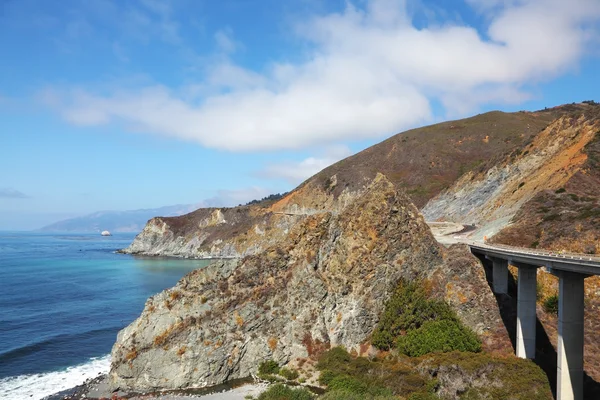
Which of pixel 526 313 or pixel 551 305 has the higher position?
pixel 526 313

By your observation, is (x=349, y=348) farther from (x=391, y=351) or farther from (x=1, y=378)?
(x=1, y=378)

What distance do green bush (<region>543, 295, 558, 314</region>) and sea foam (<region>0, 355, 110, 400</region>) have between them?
140 ft

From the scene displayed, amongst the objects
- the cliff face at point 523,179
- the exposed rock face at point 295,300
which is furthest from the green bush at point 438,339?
the cliff face at point 523,179

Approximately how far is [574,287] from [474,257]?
16283 millimetres

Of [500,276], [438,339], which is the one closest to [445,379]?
[438,339]

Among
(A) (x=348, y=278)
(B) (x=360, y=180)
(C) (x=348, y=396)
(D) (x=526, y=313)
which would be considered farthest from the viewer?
(B) (x=360, y=180)

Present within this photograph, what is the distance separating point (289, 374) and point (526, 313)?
69.5 ft

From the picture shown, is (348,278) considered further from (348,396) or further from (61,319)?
(61,319)

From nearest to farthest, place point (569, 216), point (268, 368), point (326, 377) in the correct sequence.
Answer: point (326, 377)
point (268, 368)
point (569, 216)

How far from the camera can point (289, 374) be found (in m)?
40.5

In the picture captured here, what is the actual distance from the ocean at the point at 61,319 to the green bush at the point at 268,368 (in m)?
16.4

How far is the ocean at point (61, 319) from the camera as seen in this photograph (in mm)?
42875

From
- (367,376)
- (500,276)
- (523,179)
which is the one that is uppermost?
(523,179)

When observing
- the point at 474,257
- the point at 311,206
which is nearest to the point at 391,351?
the point at 474,257
